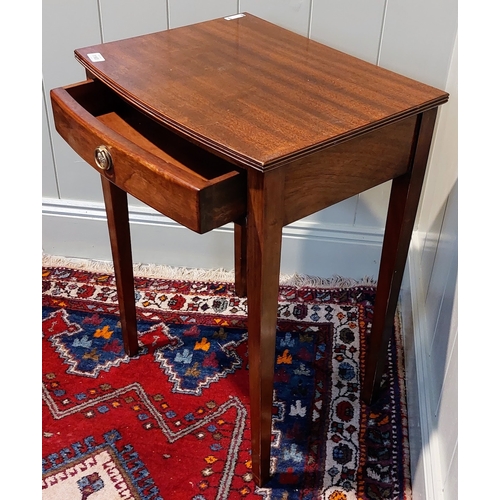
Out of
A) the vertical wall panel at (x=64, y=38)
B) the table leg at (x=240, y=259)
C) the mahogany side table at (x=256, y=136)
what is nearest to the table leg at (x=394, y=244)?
the mahogany side table at (x=256, y=136)

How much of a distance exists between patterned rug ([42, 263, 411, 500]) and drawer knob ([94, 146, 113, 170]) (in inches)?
20.4

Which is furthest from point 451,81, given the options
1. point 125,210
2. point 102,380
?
point 102,380

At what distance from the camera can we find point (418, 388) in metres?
1.12

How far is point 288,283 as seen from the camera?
1.50 meters

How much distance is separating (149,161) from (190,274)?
0.76 metres

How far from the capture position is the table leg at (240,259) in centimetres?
138

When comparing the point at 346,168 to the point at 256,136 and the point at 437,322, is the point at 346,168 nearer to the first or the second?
the point at 256,136

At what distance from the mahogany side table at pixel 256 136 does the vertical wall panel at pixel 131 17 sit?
0.18m

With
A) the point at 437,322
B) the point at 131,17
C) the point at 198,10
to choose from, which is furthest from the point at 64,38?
the point at 437,322

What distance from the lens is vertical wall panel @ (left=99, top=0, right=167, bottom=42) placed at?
127cm

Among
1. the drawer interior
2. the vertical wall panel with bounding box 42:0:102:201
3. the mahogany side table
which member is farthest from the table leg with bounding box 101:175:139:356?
the vertical wall panel with bounding box 42:0:102:201

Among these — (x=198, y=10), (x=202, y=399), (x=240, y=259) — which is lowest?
(x=202, y=399)

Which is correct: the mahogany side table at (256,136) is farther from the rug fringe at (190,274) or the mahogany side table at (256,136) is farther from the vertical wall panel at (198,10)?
the rug fringe at (190,274)
